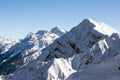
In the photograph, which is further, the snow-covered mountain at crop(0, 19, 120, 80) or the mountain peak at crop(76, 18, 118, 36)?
the mountain peak at crop(76, 18, 118, 36)

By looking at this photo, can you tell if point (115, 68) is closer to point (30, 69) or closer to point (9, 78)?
point (30, 69)

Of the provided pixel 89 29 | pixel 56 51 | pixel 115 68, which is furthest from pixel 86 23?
pixel 115 68

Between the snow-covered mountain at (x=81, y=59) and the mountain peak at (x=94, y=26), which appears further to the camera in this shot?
the mountain peak at (x=94, y=26)

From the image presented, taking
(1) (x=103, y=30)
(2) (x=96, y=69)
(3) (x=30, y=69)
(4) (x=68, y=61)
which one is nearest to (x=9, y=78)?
(3) (x=30, y=69)

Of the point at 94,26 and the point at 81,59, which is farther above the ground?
the point at 94,26

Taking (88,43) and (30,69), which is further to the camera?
(88,43)

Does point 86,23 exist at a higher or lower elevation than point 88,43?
higher

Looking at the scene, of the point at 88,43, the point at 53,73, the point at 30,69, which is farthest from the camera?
the point at 88,43

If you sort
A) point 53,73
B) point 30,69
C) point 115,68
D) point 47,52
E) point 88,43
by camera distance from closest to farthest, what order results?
point 115,68 → point 53,73 → point 30,69 → point 88,43 → point 47,52

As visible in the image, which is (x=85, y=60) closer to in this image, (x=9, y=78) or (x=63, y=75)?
(x=63, y=75)

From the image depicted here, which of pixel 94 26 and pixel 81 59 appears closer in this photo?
pixel 81 59

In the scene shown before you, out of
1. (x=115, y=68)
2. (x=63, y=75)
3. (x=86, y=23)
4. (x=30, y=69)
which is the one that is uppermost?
(x=86, y=23)
